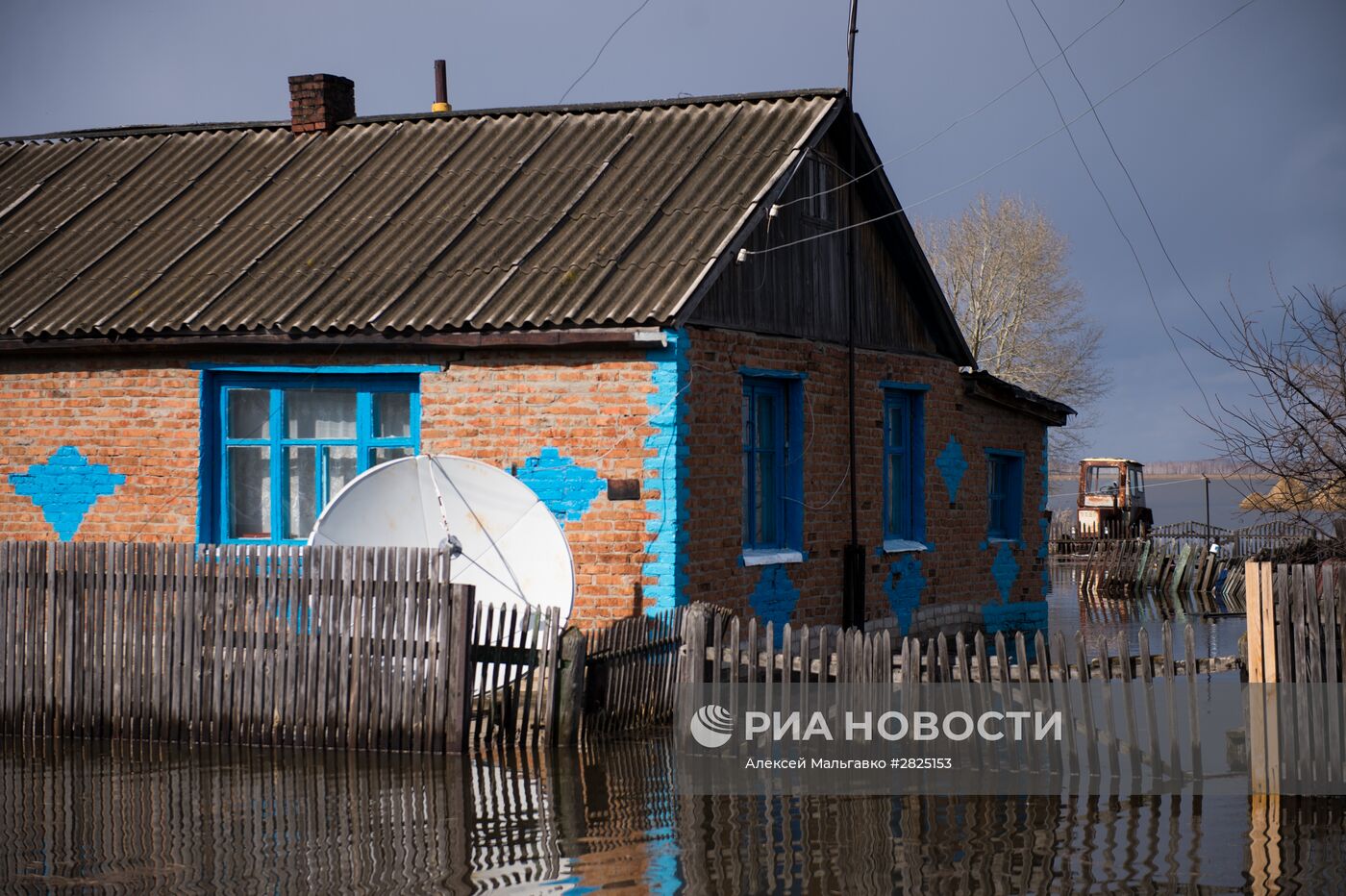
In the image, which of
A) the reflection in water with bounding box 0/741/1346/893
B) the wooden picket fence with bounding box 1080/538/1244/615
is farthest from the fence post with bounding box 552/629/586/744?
the wooden picket fence with bounding box 1080/538/1244/615

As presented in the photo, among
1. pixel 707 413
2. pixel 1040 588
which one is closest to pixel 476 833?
pixel 707 413

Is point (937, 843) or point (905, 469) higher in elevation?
point (905, 469)

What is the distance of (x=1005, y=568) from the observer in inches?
774

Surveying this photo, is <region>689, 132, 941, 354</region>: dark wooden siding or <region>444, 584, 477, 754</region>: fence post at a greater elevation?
<region>689, 132, 941, 354</region>: dark wooden siding

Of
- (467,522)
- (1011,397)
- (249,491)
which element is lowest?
(467,522)

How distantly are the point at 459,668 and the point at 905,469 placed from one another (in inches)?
335

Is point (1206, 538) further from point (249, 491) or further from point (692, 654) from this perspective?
point (692, 654)

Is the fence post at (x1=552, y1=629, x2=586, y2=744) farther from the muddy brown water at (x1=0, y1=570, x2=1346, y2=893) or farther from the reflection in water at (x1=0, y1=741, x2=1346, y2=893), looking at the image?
the reflection in water at (x1=0, y1=741, x2=1346, y2=893)

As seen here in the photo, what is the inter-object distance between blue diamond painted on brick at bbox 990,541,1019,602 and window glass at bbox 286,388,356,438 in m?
8.93

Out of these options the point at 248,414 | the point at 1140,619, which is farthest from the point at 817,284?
the point at 1140,619

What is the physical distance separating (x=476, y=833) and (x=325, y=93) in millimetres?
11487

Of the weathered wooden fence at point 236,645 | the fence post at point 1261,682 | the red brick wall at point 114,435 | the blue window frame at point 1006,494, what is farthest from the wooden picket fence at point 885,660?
the blue window frame at point 1006,494

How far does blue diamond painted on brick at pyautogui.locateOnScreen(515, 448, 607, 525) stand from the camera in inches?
508

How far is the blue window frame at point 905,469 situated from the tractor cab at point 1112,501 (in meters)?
23.0
